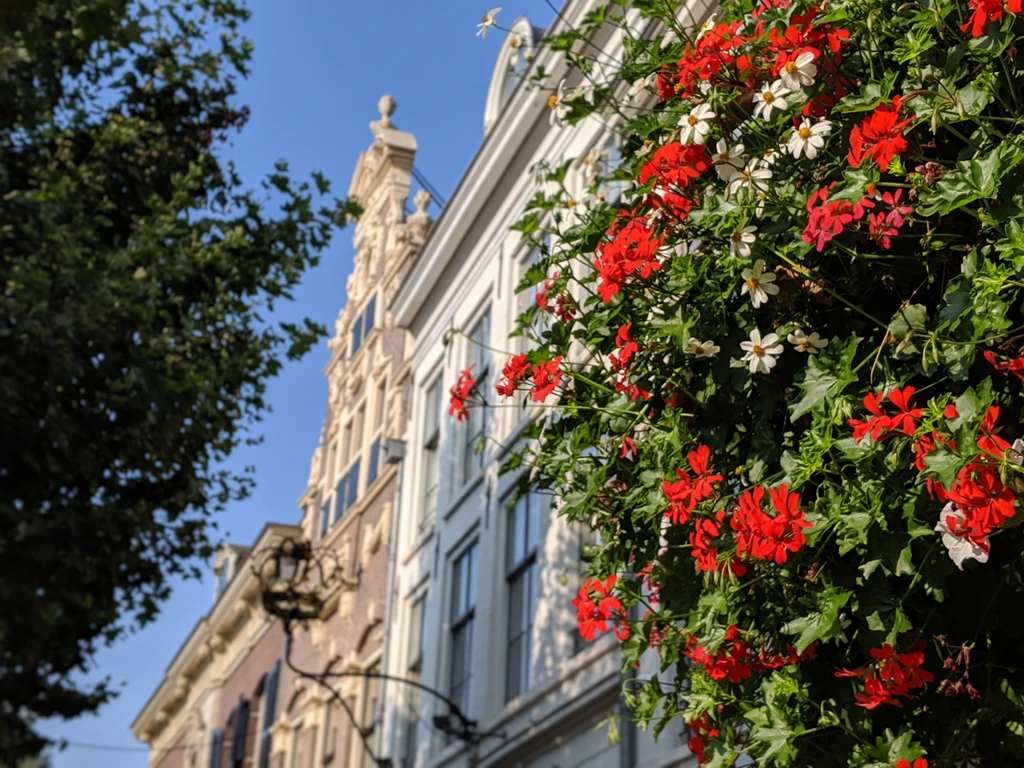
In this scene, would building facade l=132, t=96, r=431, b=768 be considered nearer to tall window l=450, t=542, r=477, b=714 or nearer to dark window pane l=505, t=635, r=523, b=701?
tall window l=450, t=542, r=477, b=714

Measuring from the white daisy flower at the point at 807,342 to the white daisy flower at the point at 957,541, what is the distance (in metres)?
0.72

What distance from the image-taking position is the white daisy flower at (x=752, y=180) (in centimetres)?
363

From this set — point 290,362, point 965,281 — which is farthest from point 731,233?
point 290,362

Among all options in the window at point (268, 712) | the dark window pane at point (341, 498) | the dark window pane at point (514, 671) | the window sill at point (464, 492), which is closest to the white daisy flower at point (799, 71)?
the dark window pane at point (514, 671)

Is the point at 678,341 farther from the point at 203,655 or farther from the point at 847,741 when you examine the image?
the point at 203,655

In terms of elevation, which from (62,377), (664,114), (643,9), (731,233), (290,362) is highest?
(290,362)

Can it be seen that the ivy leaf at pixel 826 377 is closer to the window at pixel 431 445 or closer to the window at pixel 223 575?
the window at pixel 431 445

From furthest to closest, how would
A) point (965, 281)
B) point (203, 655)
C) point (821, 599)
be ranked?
1. point (203, 655)
2. point (821, 599)
3. point (965, 281)

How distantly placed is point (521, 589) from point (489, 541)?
1091 mm

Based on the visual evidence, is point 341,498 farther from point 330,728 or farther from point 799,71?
point 799,71

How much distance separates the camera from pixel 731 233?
11.9 feet

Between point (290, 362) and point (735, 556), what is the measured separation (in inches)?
432

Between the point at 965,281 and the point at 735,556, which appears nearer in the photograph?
the point at 965,281

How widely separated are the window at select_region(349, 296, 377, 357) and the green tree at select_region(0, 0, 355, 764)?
975 centimetres
